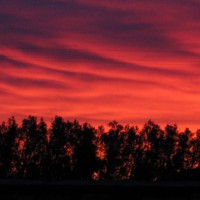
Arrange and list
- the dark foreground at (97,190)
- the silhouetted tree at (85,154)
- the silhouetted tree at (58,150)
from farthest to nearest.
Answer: the silhouetted tree at (58,150) < the silhouetted tree at (85,154) < the dark foreground at (97,190)

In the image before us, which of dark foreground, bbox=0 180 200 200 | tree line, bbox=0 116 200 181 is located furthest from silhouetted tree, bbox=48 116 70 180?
dark foreground, bbox=0 180 200 200

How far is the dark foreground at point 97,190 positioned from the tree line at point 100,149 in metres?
48.6

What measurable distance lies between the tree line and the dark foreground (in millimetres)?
48566

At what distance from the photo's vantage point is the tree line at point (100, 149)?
250 ft

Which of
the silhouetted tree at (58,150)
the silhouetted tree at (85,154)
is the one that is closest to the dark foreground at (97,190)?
the silhouetted tree at (85,154)

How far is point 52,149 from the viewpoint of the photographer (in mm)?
79750

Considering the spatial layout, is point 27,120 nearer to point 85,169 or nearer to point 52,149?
point 52,149

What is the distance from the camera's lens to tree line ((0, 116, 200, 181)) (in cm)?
7631

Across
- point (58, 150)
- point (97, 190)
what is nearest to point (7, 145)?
point (58, 150)

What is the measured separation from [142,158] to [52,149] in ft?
41.3

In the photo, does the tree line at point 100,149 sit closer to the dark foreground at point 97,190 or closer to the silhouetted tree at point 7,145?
the silhouetted tree at point 7,145

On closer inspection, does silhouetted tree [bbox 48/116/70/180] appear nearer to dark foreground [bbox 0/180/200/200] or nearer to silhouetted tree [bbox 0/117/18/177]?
silhouetted tree [bbox 0/117/18/177]

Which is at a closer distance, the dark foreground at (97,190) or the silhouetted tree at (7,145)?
the dark foreground at (97,190)

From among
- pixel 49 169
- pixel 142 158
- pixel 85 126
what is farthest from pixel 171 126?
pixel 49 169
